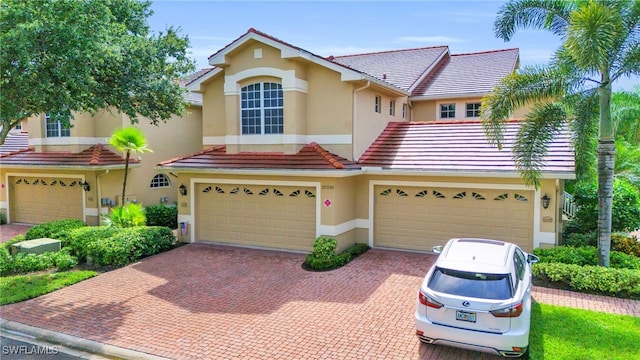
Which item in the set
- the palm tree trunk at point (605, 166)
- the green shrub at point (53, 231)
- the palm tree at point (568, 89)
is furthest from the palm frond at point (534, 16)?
the green shrub at point (53, 231)

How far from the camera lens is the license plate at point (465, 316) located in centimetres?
695

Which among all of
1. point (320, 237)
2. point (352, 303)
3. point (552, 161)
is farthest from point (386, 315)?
point (552, 161)

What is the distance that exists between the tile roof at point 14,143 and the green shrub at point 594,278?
944 inches

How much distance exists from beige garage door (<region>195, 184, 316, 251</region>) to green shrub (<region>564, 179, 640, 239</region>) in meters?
8.66

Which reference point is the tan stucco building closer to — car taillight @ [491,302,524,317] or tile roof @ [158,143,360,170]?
tile roof @ [158,143,360,170]

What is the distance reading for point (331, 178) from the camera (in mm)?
13672

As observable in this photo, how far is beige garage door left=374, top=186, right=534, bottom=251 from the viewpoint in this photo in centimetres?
1302

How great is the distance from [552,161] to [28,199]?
844 inches

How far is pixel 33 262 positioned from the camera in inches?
514

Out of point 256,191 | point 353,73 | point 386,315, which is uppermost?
point 353,73

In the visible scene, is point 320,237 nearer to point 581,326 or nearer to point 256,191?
point 256,191

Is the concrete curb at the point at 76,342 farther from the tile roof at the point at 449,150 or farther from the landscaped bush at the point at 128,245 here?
the tile roof at the point at 449,150

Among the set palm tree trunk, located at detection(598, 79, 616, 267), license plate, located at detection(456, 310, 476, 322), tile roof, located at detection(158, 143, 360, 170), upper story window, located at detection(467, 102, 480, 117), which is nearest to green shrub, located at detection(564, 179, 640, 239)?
palm tree trunk, located at detection(598, 79, 616, 267)

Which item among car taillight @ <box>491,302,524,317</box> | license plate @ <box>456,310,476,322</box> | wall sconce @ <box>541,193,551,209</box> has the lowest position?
license plate @ <box>456,310,476,322</box>
